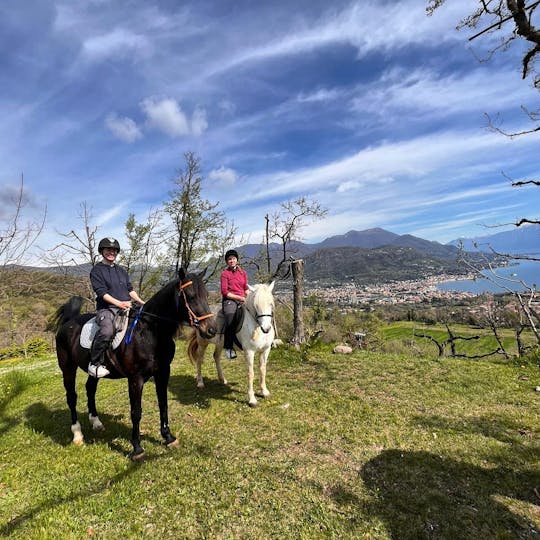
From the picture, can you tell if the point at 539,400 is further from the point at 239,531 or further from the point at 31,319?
the point at 31,319

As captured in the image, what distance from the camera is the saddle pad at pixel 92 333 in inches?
202

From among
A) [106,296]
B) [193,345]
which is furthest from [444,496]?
[193,345]

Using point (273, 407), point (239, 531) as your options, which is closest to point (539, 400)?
point (273, 407)

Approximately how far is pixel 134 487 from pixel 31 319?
139ft

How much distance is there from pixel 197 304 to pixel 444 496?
170 inches

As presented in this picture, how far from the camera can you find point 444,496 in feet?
13.0

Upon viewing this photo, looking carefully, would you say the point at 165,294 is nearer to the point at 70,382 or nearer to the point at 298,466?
the point at 70,382

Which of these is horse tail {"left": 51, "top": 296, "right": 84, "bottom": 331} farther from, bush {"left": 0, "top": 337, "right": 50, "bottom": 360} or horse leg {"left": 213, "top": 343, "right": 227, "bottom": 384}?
bush {"left": 0, "top": 337, "right": 50, "bottom": 360}

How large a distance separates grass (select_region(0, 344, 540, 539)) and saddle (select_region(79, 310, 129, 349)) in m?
1.91

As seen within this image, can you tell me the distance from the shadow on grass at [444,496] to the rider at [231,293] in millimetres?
3845

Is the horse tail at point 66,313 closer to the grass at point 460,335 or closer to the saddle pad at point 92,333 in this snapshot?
the saddle pad at point 92,333

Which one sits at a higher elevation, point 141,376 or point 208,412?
point 141,376

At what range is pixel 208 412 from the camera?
6754 mm

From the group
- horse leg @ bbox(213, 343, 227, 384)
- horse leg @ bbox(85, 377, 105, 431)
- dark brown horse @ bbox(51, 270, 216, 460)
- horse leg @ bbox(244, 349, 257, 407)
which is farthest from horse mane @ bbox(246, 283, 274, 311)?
horse leg @ bbox(85, 377, 105, 431)
